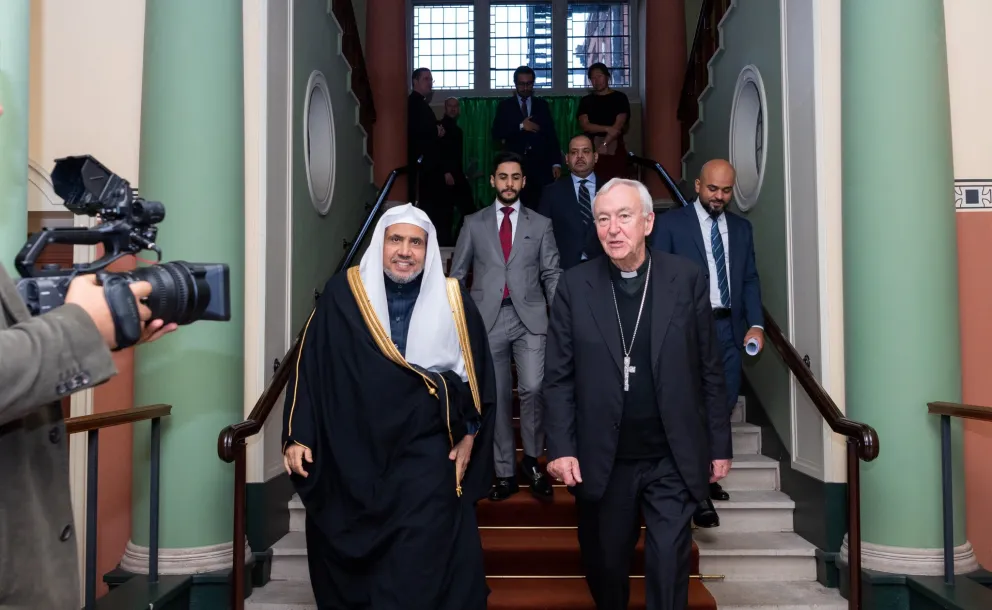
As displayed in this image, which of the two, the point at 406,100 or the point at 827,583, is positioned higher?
the point at 406,100

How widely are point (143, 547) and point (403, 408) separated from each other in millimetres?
1832

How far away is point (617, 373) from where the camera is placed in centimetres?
337

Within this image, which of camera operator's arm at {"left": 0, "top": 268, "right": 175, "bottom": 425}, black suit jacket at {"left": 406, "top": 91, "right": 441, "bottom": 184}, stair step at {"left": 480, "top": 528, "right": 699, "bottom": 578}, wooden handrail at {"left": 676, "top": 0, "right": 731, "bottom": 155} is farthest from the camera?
black suit jacket at {"left": 406, "top": 91, "right": 441, "bottom": 184}

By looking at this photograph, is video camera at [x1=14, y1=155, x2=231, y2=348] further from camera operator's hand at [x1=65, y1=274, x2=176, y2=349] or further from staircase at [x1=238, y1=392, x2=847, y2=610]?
staircase at [x1=238, y1=392, x2=847, y2=610]

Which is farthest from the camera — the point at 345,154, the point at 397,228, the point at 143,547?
the point at 345,154

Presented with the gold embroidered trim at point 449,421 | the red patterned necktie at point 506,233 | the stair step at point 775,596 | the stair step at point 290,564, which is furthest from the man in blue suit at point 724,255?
the stair step at point 290,564

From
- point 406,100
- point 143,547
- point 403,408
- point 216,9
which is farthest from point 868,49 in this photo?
point 406,100

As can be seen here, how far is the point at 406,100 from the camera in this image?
959cm

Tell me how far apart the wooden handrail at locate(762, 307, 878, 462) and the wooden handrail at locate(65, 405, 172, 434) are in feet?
10.6

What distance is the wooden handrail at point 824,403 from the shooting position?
387 centimetres

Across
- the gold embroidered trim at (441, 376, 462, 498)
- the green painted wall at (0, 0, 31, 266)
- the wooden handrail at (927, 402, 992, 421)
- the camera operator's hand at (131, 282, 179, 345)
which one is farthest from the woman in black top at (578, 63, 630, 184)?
the camera operator's hand at (131, 282, 179, 345)

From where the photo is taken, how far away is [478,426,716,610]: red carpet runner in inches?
167

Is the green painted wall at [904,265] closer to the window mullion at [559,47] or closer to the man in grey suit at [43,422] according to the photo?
the man in grey suit at [43,422]

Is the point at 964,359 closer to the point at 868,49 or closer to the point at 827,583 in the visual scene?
the point at 827,583
